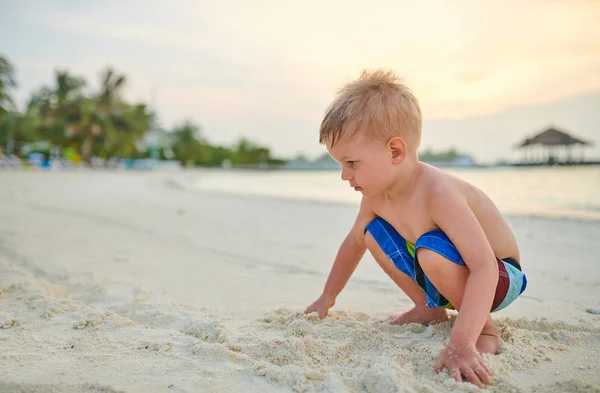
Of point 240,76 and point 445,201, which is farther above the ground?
point 240,76

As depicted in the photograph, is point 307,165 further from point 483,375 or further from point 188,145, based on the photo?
point 483,375

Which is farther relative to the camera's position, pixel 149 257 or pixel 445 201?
Result: pixel 149 257

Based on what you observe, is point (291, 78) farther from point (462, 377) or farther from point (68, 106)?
point (68, 106)

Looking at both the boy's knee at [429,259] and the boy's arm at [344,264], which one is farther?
the boy's arm at [344,264]

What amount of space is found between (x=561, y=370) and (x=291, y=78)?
13.6 meters

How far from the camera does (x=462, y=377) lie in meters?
1.31

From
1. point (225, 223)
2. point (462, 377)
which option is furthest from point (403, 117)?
point (225, 223)

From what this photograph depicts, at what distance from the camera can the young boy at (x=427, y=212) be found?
1.42 m

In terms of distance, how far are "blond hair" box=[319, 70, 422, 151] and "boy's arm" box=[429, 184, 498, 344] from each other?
26 centimetres

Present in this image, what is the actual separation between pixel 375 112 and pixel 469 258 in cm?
58

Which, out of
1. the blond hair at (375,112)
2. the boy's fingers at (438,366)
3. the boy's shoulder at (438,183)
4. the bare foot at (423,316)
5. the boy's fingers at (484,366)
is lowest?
the bare foot at (423,316)

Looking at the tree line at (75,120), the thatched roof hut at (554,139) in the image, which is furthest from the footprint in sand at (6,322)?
the thatched roof hut at (554,139)

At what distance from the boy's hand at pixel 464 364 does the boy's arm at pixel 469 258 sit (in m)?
0.02

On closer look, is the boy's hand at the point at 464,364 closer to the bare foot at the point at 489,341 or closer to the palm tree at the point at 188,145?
the bare foot at the point at 489,341
